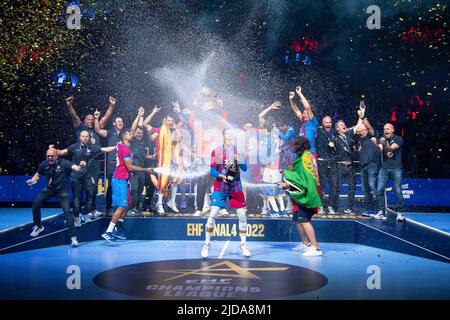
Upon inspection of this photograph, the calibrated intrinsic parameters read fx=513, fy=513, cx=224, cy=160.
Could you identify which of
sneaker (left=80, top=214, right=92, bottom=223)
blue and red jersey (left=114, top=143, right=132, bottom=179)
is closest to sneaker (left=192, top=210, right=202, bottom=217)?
blue and red jersey (left=114, top=143, right=132, bottom=179)

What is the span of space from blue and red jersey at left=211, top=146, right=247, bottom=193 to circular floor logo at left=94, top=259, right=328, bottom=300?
110cm

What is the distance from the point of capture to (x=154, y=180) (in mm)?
9969

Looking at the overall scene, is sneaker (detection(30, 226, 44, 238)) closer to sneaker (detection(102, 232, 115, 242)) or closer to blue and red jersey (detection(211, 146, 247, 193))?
sneaker (detection(102, 232, 115, 242))

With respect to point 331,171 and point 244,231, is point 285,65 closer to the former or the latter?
point 331,171

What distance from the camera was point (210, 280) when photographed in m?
6.16

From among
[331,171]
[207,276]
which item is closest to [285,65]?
[331,171]

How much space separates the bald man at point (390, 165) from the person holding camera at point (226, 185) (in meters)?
3.07

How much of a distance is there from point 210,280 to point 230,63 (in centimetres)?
957

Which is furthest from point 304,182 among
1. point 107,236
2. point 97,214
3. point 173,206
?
point 97,214

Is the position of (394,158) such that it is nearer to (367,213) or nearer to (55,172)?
(367,213)

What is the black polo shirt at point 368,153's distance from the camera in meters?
9.57

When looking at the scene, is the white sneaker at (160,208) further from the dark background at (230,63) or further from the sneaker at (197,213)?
the dark background at (230,63)
